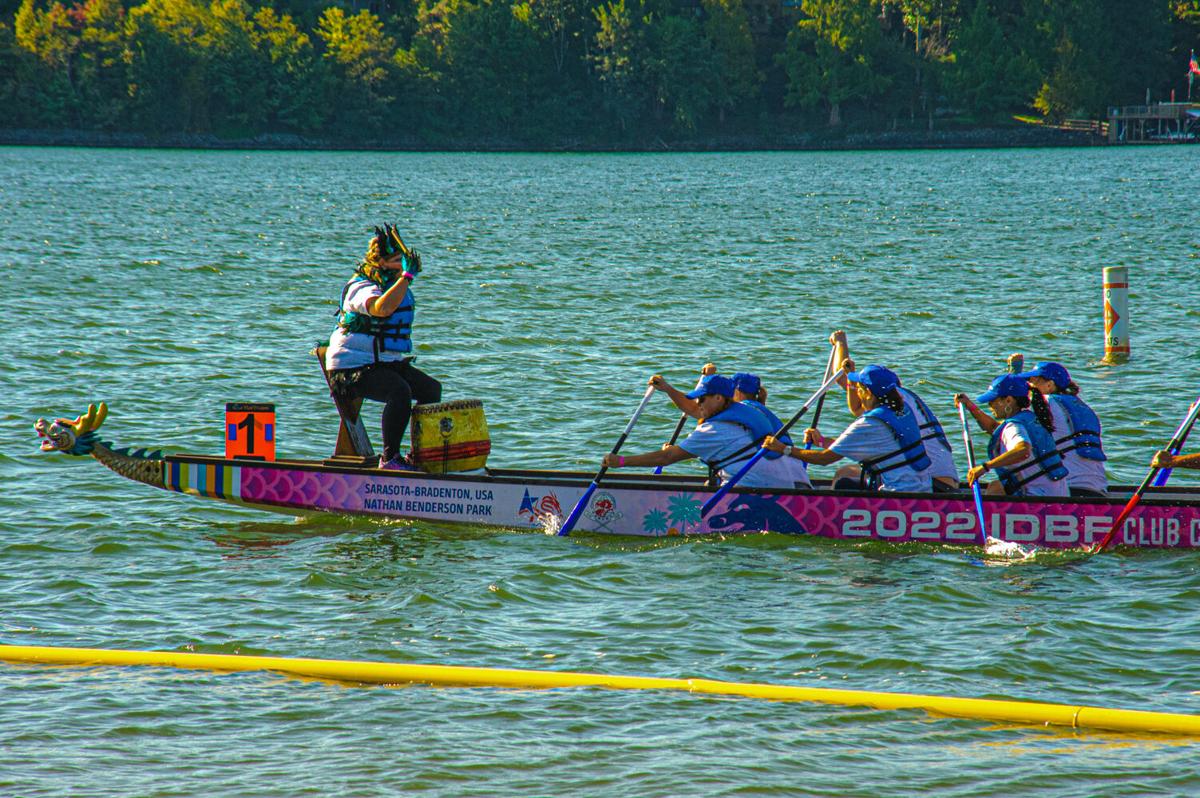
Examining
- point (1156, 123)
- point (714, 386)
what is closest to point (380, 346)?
point (714, 386)

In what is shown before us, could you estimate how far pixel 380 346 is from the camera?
41.2 feet

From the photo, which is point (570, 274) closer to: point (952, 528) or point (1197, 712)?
point (952, 528)

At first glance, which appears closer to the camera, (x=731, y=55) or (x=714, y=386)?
(x=714, y=386)

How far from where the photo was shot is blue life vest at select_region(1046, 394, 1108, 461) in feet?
39.8

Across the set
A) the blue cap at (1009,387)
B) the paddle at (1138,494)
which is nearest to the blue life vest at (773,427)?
the blue cap at (1009,387)

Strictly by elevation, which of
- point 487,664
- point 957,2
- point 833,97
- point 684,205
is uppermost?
point 957,2

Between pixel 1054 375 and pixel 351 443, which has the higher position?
pixel 1054 375

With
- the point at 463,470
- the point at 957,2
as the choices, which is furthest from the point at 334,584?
the point at 957,2

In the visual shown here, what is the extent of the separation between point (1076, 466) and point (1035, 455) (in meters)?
0.57

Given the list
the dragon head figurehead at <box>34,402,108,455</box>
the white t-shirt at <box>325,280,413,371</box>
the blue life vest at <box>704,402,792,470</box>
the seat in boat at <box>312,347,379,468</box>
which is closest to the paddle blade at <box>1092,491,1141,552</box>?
the blue life vest at <box>704,402,792,470</box>

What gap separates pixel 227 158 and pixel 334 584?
10386cm

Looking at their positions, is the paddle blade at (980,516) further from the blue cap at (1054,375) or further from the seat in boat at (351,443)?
the seat in boat at (351,443)

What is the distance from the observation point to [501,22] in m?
136

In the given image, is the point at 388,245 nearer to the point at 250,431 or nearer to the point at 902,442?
the point at 250,431
